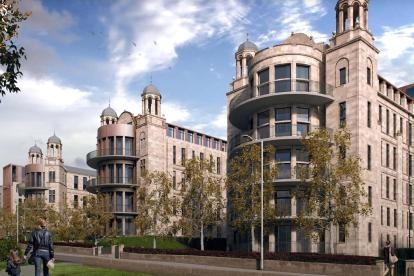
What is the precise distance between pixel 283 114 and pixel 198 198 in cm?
1113

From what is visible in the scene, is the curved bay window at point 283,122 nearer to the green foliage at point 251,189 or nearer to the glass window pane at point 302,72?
the glass window pane at point 302,72

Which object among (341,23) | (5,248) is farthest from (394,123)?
(5,248)

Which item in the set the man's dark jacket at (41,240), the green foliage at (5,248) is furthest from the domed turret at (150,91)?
the man's dark jacket at (41,240)

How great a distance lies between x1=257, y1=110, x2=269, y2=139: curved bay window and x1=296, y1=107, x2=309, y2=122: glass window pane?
295cm

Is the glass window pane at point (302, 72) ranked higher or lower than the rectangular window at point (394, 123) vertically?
higher

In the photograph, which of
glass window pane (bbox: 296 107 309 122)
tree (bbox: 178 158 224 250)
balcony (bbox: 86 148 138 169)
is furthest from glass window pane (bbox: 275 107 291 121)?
balcony (bbox: 86 148 138 169)

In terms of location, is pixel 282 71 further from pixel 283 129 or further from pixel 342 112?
pixel 342 112

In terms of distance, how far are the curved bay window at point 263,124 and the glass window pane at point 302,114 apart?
295cm

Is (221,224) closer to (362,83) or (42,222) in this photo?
(362,83)

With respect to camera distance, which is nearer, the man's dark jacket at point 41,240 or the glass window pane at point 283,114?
the man's dark jacket at point 41,240

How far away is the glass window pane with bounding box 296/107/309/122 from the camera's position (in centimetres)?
4847

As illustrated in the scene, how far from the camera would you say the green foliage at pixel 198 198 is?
154 ft

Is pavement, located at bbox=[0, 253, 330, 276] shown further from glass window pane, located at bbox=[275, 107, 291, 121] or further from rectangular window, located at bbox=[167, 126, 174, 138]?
rectangular window, located at bbox=[167, 126, 174, 138]

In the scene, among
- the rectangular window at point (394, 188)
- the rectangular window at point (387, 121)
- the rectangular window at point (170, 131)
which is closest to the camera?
the rectangular window at point (387, 121)
